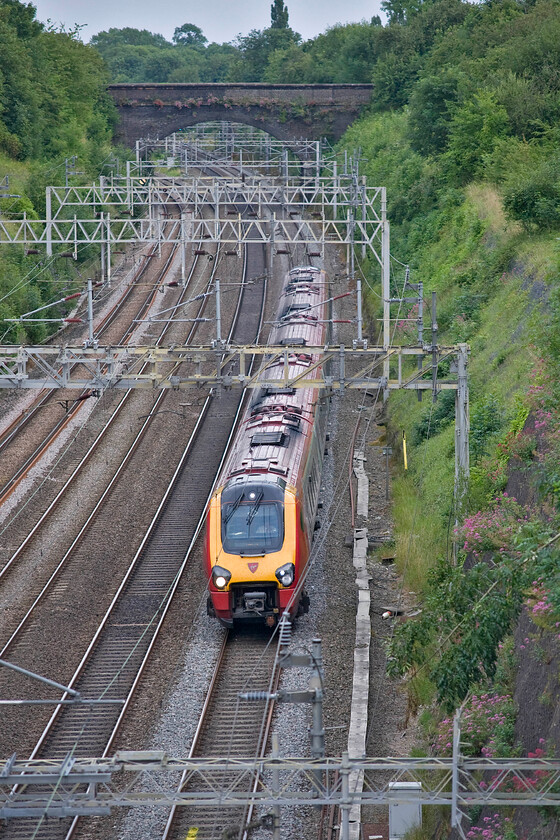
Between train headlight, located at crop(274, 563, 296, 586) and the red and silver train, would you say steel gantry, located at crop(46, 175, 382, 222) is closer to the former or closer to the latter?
the red and silver train

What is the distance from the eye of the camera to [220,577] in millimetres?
20266

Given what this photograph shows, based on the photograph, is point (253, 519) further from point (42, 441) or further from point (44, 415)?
point (44, 415)

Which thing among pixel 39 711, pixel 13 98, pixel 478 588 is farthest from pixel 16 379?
pixel 13 98

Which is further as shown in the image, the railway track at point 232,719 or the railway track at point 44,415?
the railway track at point 44,415

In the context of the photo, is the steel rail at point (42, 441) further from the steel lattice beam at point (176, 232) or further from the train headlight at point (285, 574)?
the train headlight at point (285, 574)

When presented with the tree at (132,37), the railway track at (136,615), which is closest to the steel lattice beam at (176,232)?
the railway track at (136,615)

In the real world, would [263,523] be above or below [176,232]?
below

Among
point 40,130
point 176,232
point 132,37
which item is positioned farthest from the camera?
point 132,37

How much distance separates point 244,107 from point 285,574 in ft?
187

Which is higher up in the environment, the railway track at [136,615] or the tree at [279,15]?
the tree at [279,15]

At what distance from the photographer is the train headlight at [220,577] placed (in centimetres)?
2025

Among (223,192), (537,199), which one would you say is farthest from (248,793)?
(223,192)

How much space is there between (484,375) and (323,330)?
252 inches

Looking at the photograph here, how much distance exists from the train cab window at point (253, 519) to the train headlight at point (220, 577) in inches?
17.3
